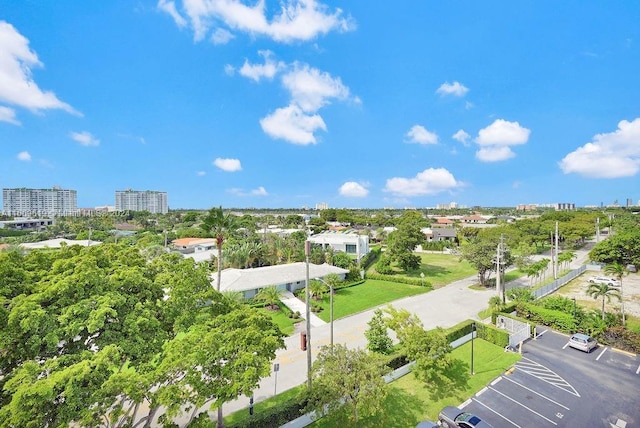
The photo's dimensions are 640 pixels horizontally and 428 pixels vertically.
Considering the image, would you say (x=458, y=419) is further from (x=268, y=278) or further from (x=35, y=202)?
(x=35, y=202)

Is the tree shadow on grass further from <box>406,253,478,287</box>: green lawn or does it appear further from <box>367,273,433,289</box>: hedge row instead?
<box>406,253,478,287</box>: green lawn

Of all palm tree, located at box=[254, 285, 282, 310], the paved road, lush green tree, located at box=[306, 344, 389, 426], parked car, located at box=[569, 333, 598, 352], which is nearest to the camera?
lush green tree, located at box=[306, 344, 389, 426]

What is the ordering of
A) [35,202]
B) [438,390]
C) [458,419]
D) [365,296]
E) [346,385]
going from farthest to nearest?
[35,202] → [365,296] → [438,390] → [458,419] → [346,385]

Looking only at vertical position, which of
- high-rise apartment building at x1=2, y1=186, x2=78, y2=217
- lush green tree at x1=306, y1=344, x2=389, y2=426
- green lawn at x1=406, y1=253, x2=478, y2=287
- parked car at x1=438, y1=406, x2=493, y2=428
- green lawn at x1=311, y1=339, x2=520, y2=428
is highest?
high-rise apartment building at x1=2, y1=186, x2=78, y2=217

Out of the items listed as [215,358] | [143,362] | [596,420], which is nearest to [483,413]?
[596,420]

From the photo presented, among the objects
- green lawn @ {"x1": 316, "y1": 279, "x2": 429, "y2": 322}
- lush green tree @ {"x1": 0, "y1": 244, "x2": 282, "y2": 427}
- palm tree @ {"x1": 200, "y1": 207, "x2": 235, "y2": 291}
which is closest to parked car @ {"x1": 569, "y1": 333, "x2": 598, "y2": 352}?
green lawn @ {"x1": 316, "y1": 279, "x2": 429, "y2": 322}

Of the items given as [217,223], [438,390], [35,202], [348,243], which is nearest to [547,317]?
[438,390]

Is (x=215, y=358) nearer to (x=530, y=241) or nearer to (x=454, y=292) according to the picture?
(x=454, y=292)
